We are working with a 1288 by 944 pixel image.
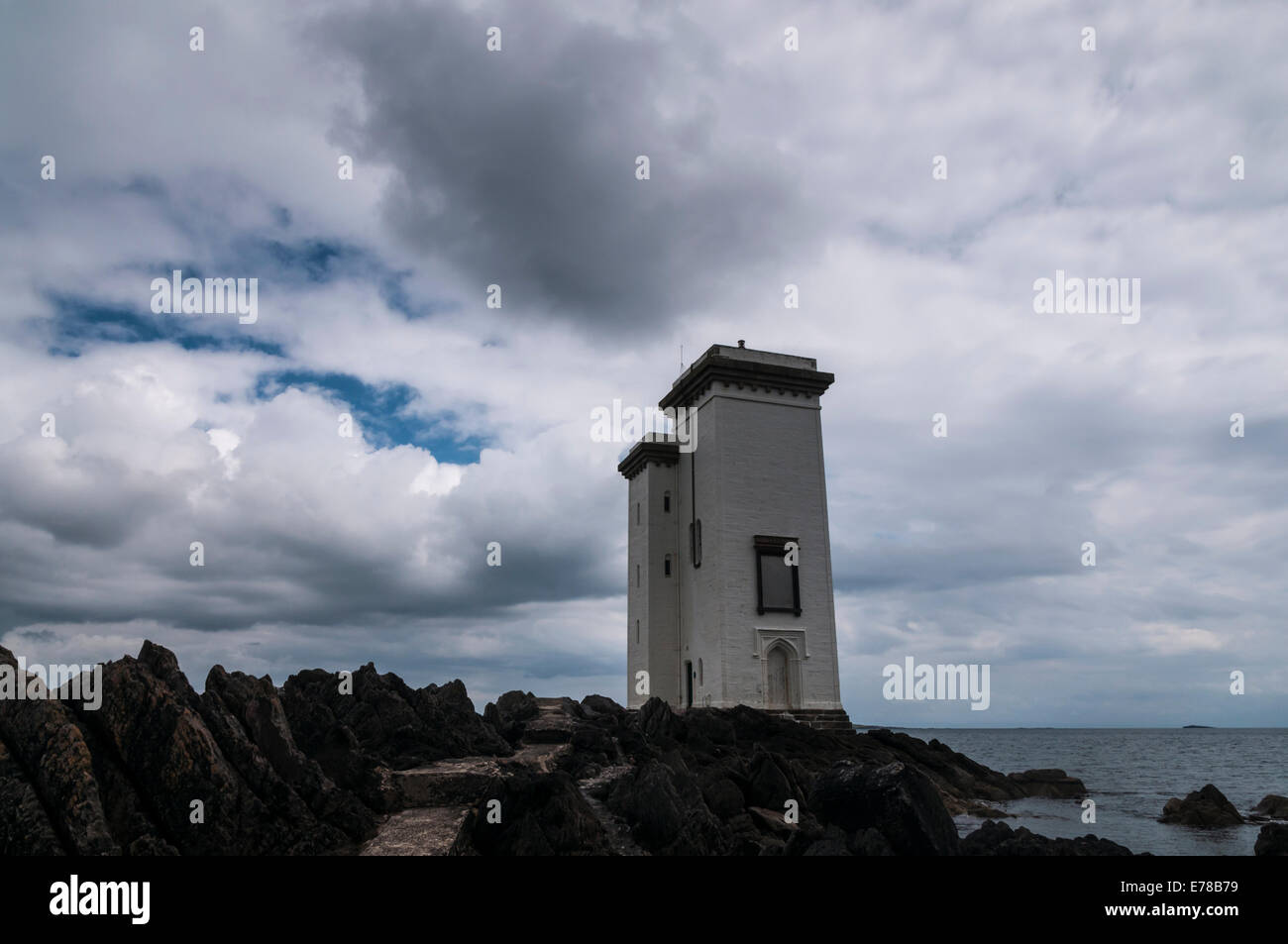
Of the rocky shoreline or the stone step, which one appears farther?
the stone step

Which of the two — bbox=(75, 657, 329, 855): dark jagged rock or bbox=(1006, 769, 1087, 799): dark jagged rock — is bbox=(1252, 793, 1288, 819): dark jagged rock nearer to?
bbox=(1006, 769, 1087, 799): dark jagged rock

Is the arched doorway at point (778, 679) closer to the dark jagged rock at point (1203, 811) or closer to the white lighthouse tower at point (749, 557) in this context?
the white lighthouse tower at point (749, 557)

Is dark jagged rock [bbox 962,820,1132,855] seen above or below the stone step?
below

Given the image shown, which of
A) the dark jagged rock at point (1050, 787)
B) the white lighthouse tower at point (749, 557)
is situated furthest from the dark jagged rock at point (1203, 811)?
the white lighthouse tower at point (749, 557)

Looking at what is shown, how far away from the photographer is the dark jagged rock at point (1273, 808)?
1042 inches

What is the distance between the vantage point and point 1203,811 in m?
24.3

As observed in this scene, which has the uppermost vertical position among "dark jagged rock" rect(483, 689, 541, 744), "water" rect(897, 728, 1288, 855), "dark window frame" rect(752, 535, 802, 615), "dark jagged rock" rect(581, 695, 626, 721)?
"dark window frame" rect(752, 535, 802, 615)

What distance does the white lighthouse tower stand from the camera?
32.0 m

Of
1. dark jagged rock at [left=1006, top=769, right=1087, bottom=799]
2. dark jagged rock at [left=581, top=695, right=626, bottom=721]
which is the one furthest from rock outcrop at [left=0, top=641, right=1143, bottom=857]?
dark jagged rock at [left=1006, top=769, right=1087, bottom=799]

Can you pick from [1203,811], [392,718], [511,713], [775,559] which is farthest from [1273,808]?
[392,718]

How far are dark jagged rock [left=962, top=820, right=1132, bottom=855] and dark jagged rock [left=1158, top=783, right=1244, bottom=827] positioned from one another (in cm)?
1473

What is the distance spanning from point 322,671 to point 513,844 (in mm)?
10715

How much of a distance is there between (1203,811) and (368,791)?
2449cm
